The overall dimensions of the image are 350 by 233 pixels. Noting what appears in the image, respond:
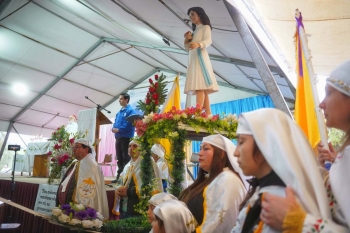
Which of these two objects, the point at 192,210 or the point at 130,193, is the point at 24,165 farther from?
the point at 192,210

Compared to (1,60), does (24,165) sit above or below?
below

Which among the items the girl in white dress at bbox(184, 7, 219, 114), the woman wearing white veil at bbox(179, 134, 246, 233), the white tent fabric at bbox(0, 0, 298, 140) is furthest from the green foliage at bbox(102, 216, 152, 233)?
the white tent fabric at bbox(0, 0, 298, 140)

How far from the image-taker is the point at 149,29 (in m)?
8.38

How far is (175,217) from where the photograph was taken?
6.29ft

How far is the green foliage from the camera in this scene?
3.06 metres

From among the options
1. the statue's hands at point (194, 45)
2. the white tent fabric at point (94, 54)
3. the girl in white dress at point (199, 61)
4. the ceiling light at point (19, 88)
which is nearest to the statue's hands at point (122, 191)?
the girl in white dress at point (199, 61)

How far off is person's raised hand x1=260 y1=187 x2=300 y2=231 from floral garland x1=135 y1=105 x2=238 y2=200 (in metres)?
2.15

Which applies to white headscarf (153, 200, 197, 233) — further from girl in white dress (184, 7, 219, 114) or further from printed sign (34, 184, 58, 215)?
printed sign (34, 184, 58, 215)

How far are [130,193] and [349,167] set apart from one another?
9.98ft

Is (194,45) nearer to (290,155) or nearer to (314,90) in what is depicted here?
(314,90)

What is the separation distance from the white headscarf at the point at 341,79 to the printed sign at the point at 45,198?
473 centimetres

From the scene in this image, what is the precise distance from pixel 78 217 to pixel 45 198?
2133 millimetres

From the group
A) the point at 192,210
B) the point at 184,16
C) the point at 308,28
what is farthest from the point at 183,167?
the point at 184,16

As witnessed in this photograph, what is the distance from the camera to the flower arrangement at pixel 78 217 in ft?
10.6
